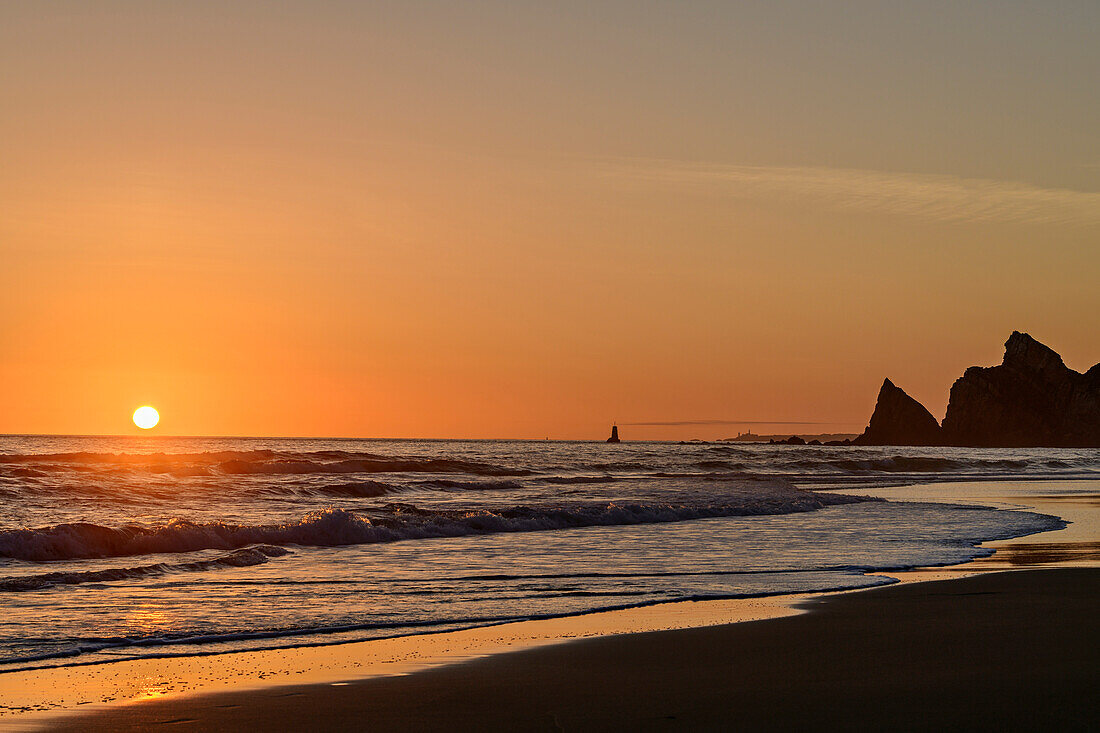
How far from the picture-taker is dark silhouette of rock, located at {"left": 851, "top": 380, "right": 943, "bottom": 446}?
18950 centimetres

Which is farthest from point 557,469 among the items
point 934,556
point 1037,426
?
point 1037,426

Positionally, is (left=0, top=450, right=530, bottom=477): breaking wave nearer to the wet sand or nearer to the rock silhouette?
the wet sand

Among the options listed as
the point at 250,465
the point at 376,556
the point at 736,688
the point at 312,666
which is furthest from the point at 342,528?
the point at 250,465

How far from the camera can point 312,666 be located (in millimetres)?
8023

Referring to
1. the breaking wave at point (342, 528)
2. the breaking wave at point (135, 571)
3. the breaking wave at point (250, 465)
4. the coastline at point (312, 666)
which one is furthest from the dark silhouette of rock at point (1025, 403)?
the coastline at point (312, 666)

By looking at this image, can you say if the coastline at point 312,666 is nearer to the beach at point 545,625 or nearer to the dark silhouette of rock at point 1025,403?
the beach at point 545,625

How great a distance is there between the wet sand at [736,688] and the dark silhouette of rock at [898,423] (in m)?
187

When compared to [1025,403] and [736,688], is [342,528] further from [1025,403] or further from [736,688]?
[1025,403]

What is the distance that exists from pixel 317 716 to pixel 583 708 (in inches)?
64.8

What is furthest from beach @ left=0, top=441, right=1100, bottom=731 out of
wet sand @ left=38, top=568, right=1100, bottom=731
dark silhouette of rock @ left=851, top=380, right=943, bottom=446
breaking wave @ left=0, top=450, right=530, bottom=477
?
dark silhouette of rock @ left=851, top=380, right=943, bottom=446

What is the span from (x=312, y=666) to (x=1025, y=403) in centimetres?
19039

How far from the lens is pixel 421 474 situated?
165ft

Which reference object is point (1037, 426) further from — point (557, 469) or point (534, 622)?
point (534, 622)

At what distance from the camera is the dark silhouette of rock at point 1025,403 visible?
17312 centimetres
